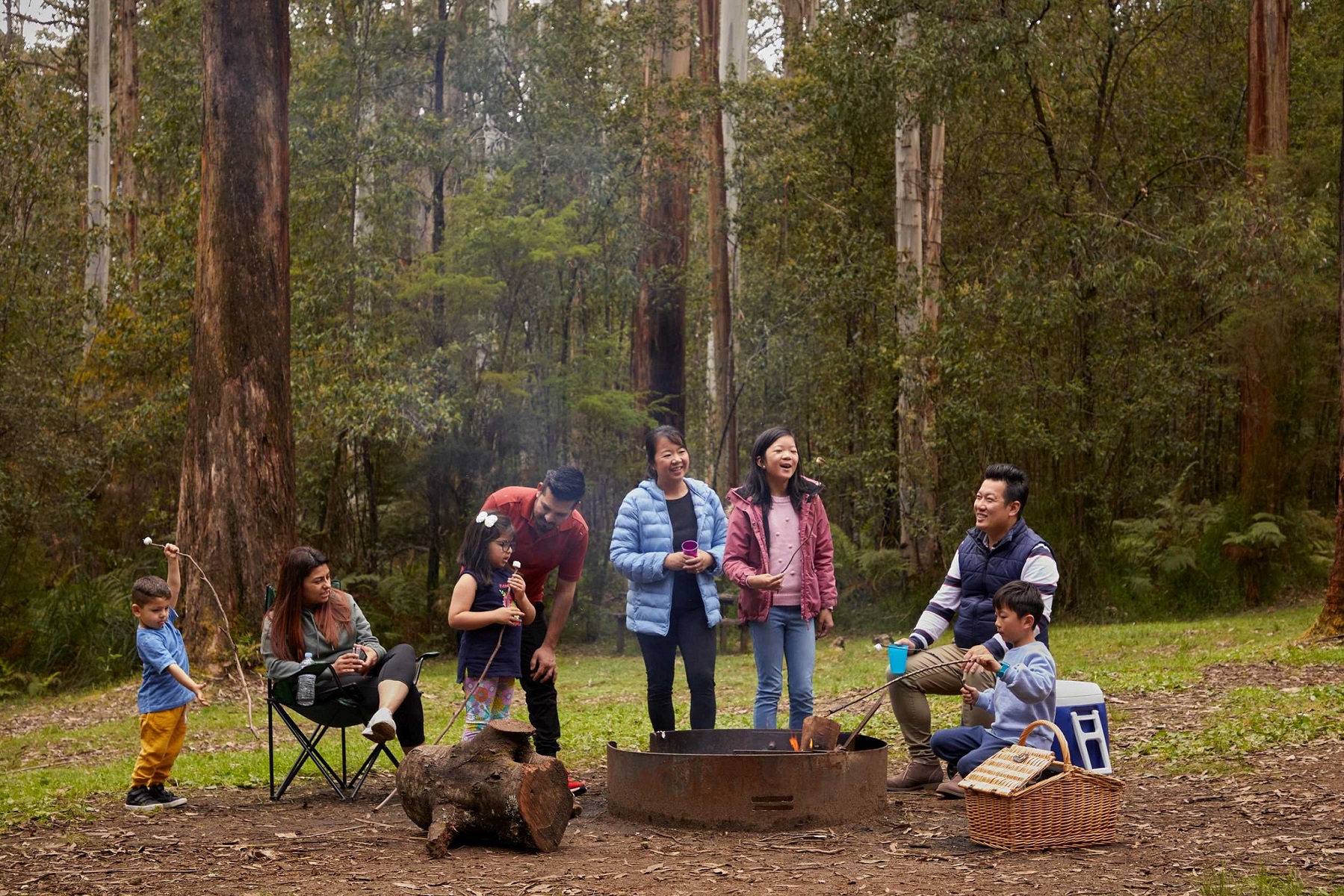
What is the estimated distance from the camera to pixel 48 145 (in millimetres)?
17797

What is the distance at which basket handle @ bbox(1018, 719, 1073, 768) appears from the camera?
5172 millimetres

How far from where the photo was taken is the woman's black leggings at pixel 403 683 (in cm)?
631

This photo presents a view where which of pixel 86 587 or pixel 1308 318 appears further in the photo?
pixel 1308 318

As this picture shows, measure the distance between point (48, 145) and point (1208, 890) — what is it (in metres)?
17.7

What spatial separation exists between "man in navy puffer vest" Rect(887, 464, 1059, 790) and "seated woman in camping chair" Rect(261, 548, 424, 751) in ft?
7.65

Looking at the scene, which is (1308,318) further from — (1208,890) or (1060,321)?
(1208,890)

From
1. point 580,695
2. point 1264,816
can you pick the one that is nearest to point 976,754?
point 1264,816

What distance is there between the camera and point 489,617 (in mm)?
6027

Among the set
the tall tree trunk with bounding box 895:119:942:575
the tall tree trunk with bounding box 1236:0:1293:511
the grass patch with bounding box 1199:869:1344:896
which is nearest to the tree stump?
the grass patch with bounding box 1199:869:1344:896

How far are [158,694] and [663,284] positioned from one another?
14569 millimetres

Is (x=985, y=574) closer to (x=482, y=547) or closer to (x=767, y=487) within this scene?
(x=767, y=487)

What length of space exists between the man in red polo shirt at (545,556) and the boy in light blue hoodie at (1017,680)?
197cm

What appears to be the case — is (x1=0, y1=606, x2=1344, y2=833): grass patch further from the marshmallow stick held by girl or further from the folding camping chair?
the marshmallow stick held by girl

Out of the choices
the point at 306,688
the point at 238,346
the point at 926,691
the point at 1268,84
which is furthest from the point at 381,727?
the point at 1268,84
